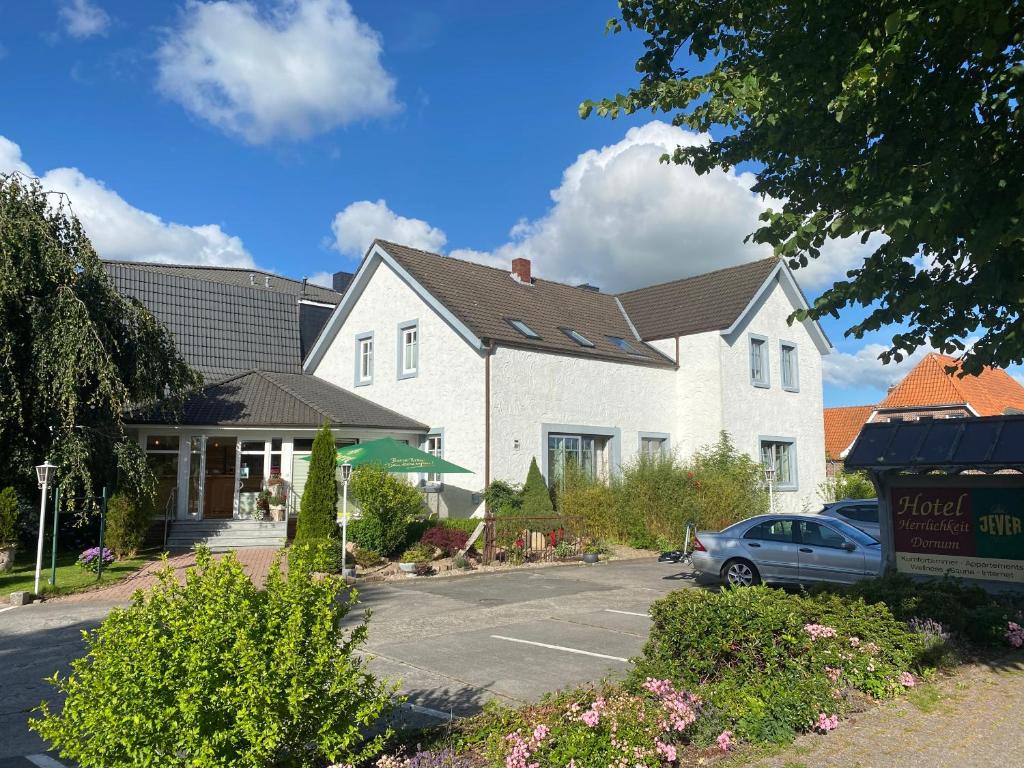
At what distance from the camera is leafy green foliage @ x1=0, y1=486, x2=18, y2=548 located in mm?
15258

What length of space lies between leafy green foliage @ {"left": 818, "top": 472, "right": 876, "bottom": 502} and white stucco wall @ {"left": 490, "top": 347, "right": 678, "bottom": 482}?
7.04 meters

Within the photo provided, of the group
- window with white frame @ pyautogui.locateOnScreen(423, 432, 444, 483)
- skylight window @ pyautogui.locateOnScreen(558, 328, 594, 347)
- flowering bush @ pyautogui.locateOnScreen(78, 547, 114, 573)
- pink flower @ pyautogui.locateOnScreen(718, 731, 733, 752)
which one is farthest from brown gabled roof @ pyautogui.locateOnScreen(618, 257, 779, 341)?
pink flower @ pyautogui.locateOnScreen(718, 731, 733, 752)

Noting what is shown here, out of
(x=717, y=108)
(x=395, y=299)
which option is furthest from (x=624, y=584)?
(x=395, y=299)

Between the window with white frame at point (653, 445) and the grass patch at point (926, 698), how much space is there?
17.0m

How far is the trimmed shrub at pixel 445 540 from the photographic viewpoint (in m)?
17.8

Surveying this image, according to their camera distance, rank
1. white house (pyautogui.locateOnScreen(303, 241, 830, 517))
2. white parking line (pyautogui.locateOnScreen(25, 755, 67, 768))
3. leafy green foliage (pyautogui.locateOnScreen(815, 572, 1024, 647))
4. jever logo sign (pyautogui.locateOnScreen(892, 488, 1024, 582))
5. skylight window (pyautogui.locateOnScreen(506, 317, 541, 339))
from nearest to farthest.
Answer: white parking line (pyautogui.locateOnScreen(25, 755, 67, 768)), leafy green foliage (pyautogui.locateOnScreen(815, 572, 1024, 647)), jever logo sign (pyautogui.locateOnScreen(892, 488, 1024, 582)), white house (pyautogui.locateOnScreen(303, 241, 830, 517)), skylight window (pyautogui.locateOnScreen(506, 317, 541, 339))

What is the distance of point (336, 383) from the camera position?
85.8 feet

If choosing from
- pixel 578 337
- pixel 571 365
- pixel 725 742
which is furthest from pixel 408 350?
pixel 725 742

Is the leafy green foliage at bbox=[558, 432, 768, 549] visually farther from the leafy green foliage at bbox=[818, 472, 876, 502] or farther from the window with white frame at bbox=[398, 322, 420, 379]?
the leafy green foliage at bbox=[818, 472, 876, 502]

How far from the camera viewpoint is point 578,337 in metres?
24.2

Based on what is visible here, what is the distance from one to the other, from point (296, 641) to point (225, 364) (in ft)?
85.4

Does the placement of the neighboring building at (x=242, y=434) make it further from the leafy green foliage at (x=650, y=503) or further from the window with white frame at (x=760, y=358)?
the window with white frame at (x=760, y=358)

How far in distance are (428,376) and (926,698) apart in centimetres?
1724

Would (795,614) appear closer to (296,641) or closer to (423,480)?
(296,641)
